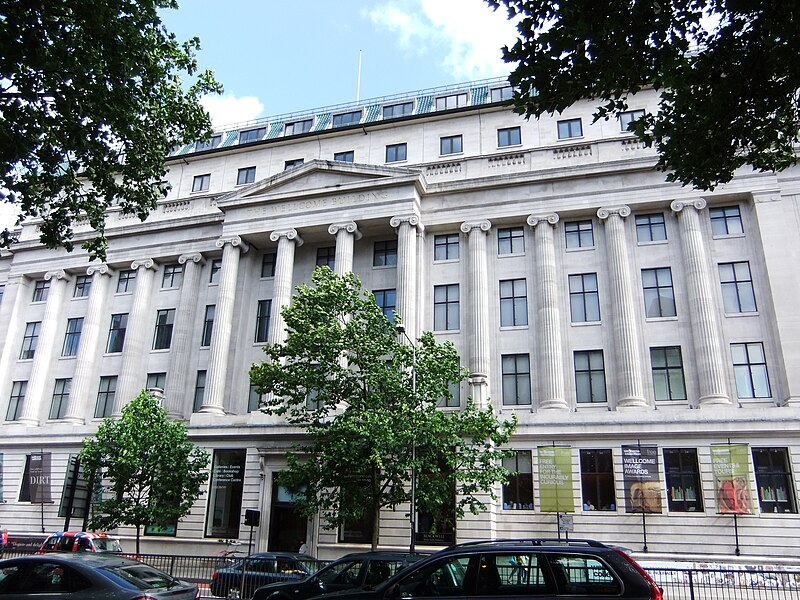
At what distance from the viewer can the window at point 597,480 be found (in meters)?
28.0

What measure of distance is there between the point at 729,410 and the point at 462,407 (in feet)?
38.4

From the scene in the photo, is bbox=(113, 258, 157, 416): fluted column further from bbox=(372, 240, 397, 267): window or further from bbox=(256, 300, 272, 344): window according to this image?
bbox=(372, 240, 397, 267): window

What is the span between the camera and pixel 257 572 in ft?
61.0

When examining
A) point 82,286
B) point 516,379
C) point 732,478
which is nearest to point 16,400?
point 82,286

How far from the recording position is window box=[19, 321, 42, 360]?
41.4 metres

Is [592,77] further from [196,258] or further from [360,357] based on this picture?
[196,258]

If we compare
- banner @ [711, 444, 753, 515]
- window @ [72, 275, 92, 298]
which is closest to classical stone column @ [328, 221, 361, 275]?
window @ [72, 275, 92, 298]

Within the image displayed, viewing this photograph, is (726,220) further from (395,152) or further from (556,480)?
(395,152)

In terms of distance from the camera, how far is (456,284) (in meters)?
34.6

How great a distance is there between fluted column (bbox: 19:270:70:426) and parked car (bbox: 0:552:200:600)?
31.7 m

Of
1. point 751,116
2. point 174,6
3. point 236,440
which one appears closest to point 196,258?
point 236,440

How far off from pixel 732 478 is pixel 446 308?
15320 millimetres

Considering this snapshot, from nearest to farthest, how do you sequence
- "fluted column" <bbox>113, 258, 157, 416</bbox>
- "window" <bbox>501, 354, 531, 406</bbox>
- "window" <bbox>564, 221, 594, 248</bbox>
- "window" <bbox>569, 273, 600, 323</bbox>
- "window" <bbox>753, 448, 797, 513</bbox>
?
"window" <bbox>753, 448, 797, 513</bbox> → "window" <bbox>501, 354, 531, 406</bbox> → "window" <bbox>569, 273, 600, 323</bbox> → "window" <bbox>564, 221, 594, 248</bbox> → "fluted column" <bbox>113, 258, 157, 416</bbox>

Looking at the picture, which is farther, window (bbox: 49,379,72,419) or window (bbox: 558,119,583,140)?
window (bbox: 49,379,72,419)
